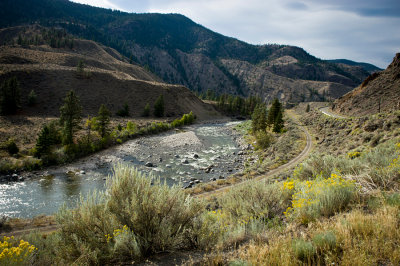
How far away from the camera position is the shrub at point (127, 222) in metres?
4.14

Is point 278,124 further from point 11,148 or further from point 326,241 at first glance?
point 11,148

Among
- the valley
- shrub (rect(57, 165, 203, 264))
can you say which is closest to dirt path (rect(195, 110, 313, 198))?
the valley

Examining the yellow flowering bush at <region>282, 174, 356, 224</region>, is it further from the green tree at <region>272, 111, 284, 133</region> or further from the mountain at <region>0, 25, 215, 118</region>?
the mountain at <region>0, 25, 215, 118</region>

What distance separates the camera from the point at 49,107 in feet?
173

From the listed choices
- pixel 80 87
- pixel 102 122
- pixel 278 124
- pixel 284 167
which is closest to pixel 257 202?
pixel 284 167

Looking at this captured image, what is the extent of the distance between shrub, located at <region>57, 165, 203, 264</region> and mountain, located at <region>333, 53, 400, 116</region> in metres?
43.0

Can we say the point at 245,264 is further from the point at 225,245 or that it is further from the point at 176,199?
the point at 176,199

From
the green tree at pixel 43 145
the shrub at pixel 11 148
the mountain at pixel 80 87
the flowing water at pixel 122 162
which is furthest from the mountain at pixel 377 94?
the shrub at pixel 11 148

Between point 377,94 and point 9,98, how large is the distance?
78.8 metres

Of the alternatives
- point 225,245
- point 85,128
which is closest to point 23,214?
point 225,245

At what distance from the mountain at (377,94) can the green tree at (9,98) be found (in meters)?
74.9

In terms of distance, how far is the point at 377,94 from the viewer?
38.0 metres

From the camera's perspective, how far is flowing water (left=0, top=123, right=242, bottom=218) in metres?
17.6

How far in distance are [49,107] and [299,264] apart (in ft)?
219
